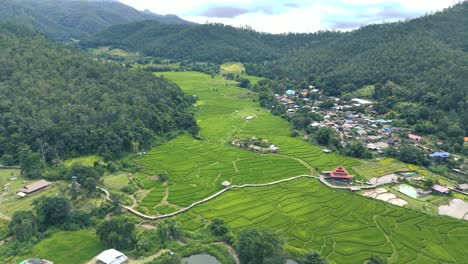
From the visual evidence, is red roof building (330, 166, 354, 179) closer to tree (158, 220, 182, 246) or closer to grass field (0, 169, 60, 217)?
tree (158, 220, 182, 246)

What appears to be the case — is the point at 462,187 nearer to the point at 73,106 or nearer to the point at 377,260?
the point at 377,260

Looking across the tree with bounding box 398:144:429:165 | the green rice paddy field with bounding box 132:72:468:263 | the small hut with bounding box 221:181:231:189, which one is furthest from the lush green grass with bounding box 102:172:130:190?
the tree with bounding box 398:144:429:165

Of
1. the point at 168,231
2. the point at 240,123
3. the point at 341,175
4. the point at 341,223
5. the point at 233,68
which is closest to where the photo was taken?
the point at 168,231

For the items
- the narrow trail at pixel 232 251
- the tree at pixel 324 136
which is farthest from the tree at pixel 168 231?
the tree at pixel 324 136

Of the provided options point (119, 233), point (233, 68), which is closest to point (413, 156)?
point (119, 233)

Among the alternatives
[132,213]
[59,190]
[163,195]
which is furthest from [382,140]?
[59,190]

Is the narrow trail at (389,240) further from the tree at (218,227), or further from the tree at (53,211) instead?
the tree at (53,211)
